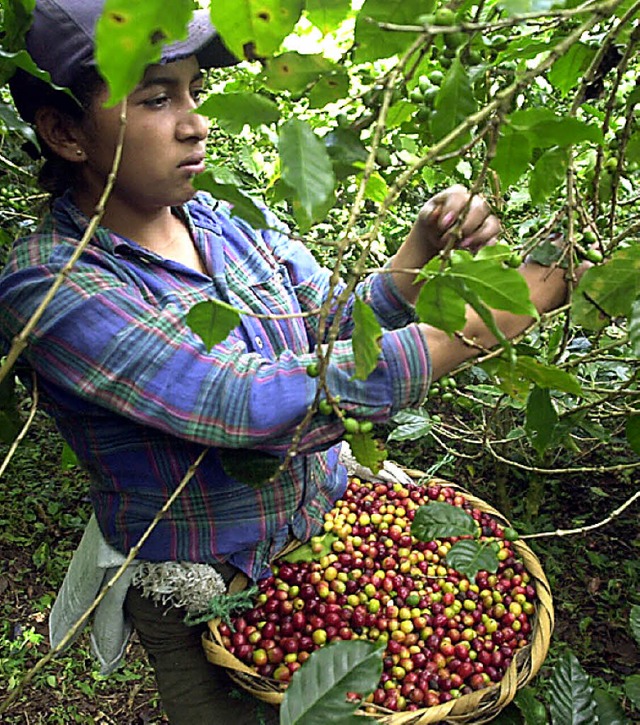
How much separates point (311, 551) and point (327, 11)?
4.19 ft

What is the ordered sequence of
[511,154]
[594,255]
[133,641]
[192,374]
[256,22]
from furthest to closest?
[133,641]
[192,374]
[594,255]
[511,154]
[256,22]

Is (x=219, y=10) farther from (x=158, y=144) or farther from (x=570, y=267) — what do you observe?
(x=158, y=144)

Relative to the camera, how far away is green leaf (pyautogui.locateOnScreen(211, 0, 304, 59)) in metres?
0.56

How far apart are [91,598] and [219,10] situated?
1.26 m

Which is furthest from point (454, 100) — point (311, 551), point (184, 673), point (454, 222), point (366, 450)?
point (184, 673)

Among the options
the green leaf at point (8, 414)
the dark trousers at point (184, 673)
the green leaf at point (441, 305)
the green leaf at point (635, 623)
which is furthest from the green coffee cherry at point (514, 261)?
the dark trousers at point (184, 673)

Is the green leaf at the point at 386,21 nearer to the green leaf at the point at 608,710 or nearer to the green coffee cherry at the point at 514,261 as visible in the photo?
the green coffee cherry at the point at 514,261

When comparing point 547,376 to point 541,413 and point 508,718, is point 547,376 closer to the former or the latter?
point 541,413

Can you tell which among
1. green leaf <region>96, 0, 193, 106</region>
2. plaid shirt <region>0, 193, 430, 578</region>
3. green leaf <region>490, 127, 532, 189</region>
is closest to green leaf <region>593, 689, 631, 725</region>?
plaid shirt <region>0, 193, 430, 578</region>

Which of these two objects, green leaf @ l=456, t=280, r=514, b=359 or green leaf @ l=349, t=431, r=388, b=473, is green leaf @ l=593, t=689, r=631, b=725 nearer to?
green leaf @ l=349, t=431, r=388, b=473

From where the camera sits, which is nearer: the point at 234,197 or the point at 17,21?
the point at 234,197

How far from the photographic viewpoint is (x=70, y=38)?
3.43 feet

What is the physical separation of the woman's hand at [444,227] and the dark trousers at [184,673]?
88cm

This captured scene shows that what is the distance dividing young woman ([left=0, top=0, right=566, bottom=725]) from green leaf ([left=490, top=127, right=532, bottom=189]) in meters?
0.21
